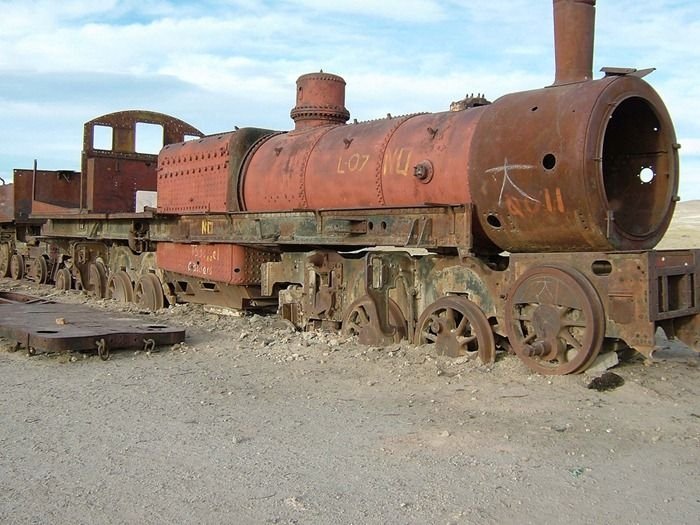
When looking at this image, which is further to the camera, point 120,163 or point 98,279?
point 120,163

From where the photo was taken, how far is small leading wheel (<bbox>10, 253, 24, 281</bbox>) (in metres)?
17.4

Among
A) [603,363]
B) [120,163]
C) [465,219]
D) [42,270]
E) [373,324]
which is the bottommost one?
[603,363]

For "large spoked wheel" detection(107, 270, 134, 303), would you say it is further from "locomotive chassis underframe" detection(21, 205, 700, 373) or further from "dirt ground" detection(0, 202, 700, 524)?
"dirt ground" detection(0, 202, 700, 524)

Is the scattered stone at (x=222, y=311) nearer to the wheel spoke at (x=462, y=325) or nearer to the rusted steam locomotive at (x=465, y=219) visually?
the rusted steam locomotive at (x=465, y=219)

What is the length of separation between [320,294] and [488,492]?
15.9 ft

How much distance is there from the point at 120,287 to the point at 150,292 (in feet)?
4.29

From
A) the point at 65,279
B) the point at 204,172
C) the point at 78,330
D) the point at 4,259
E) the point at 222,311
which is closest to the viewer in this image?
the point at 78,330

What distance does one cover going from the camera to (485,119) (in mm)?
6418

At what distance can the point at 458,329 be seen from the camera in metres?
6.70

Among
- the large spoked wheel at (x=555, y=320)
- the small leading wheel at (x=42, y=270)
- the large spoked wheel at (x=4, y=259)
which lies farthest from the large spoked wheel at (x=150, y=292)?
the large spoked wheel at (x=4, y=259)

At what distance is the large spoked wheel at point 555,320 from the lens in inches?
222

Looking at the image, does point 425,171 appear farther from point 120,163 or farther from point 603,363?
point 120,163

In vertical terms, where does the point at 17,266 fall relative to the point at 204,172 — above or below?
below

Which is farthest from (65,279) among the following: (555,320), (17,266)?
(555,320)
